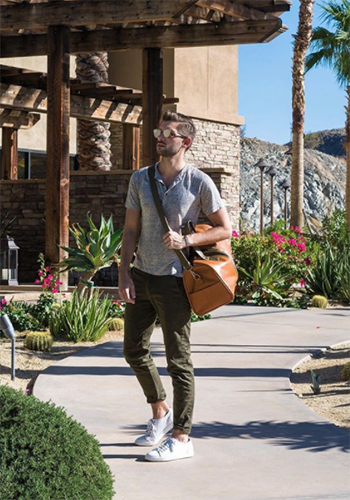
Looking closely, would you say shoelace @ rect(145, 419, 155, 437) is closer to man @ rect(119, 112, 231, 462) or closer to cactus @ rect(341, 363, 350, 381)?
man @ rect(119, 112, 231, 462)

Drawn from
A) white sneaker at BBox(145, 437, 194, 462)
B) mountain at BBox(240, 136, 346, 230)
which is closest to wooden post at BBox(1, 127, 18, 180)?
white sneaker at BBox(145, 437, 194, 462)

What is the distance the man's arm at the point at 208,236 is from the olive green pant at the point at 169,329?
256 millimetres

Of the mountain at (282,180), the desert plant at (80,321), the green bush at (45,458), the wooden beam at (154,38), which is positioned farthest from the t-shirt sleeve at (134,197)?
the mountain at (282,180)

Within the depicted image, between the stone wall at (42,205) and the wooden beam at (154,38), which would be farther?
the stone wall at (42,205)

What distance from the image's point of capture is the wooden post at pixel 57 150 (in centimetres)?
1491

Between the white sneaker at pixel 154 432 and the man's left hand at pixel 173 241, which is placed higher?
the man's left hand at pixel 173 241

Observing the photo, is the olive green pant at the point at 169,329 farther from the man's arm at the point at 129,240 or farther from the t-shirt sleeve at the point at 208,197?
the t-shirt sleeve at the point at 208,197

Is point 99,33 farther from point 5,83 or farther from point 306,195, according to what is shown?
point 306,195

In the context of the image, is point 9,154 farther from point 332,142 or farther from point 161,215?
point 332,142

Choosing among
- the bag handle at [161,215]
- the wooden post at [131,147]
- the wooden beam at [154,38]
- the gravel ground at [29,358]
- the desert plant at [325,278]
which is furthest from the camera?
the wooden post at [131,147]

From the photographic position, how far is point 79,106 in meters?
21.0

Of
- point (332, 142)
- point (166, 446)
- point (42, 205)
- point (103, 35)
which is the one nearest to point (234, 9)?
point (103, 35)

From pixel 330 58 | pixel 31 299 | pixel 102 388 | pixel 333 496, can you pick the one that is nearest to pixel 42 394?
pixel 102 388

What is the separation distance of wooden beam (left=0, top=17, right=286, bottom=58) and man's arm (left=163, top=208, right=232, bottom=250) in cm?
1030
